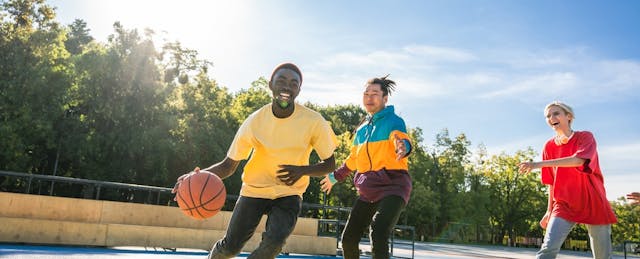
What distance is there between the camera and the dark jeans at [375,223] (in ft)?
14.4

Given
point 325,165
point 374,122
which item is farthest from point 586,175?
point 325,165

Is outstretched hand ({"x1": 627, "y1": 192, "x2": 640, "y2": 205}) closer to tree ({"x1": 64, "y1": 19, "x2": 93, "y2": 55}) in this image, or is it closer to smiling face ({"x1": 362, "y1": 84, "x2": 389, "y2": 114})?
smiling face ({"x1": 362, "y1": 84, "x2": 389, "y2": 114})

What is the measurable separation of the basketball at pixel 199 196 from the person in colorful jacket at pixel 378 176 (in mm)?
1113

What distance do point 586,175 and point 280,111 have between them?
285 centimetres

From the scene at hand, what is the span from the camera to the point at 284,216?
3945 millimetres

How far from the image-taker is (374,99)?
5.16m

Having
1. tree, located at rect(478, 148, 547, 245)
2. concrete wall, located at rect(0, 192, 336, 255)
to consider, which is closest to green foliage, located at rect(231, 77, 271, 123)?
concrete wall, located at rect(0, 192, 336, 255)

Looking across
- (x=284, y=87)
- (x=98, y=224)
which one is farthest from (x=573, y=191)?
(x=98, y=224)

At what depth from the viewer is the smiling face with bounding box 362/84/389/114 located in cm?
516

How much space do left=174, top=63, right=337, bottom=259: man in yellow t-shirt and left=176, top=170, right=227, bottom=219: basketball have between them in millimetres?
103

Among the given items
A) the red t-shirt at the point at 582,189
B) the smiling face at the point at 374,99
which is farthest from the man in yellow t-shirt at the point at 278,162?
the red t-shirt at the point at 582,189

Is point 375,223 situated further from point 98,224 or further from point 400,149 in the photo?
point 98,224

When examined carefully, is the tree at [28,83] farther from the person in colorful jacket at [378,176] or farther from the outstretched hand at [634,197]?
the outstretched hand at [634,197]

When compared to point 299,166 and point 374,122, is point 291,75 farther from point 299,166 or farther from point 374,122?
point 374,122
